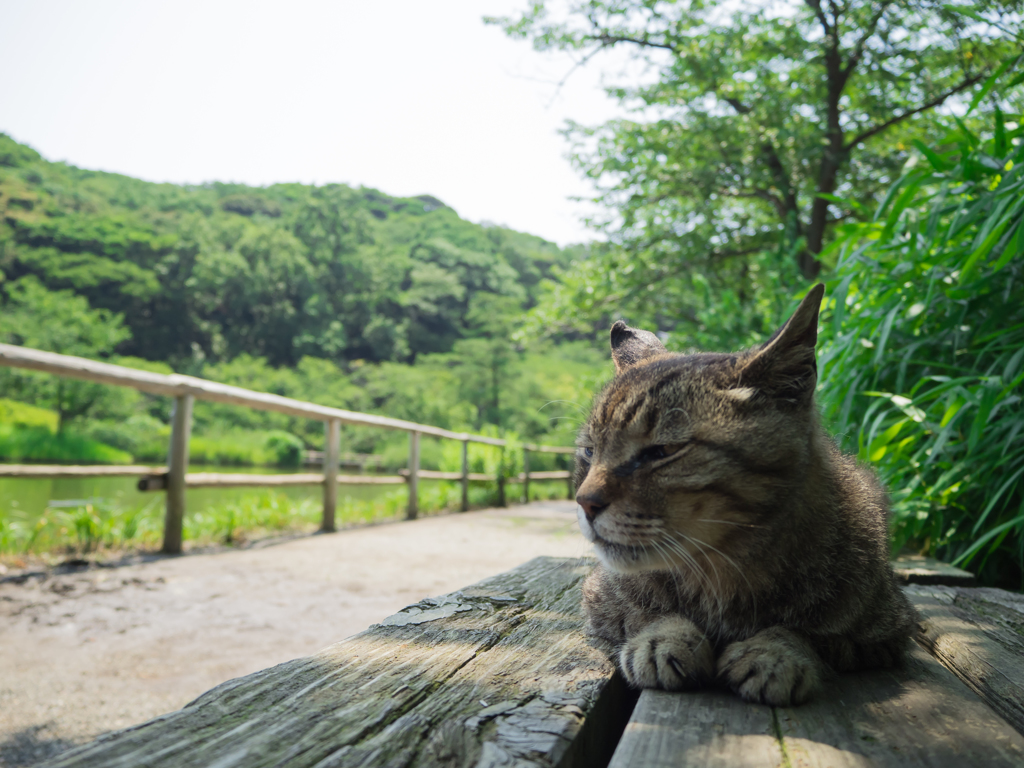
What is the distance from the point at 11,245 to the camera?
33312 mm

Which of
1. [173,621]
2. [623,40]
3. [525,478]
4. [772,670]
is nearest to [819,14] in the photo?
[623,40]

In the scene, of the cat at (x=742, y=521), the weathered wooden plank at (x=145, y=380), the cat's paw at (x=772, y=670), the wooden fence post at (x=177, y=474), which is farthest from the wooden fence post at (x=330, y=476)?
the cat's paw at (x=772, y=670)

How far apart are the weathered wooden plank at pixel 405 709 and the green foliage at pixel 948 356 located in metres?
1.58

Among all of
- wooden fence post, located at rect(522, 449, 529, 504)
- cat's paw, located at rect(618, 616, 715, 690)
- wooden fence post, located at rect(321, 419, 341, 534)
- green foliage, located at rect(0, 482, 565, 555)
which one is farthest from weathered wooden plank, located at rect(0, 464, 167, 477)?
wooden fence post, located at rect(522, 449, 529, 504)

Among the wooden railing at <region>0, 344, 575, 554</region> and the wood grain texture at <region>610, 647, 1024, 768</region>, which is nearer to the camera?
the wood grain texture at <region>610, 647, 1024, 768</region>

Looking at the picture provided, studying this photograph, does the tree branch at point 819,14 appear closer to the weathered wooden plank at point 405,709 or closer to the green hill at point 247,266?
the weathered wooden plank at point 405,709

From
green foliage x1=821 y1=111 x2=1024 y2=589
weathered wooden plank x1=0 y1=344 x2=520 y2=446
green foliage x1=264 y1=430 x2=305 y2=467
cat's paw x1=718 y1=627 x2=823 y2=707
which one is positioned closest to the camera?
cat's paw x1=718 y1=627 x2=823 y2=707

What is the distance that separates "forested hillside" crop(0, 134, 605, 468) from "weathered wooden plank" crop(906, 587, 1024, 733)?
898 inches

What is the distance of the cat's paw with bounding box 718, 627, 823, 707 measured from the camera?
921 mm

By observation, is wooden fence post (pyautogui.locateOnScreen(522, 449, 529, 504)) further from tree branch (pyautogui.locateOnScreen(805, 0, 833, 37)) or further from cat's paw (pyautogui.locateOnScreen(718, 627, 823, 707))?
cat's paw (pyautogui.locateOnScreen(718, 627, 823, 707))

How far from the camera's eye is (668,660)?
100cm

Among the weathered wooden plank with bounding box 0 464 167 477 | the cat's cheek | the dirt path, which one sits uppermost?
the cat's cheek

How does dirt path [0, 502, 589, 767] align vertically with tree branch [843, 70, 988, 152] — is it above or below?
below

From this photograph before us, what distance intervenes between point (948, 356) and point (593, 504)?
2287mm
